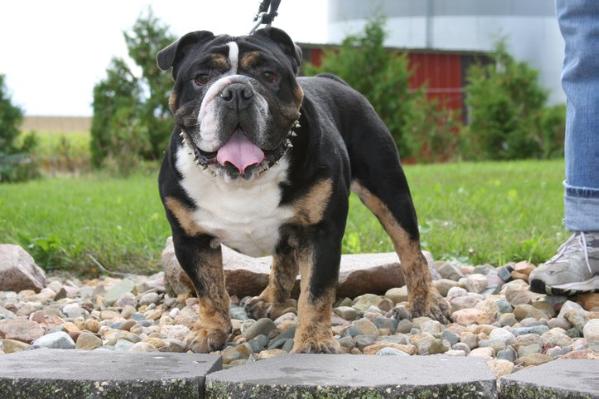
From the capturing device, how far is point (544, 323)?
3.53m

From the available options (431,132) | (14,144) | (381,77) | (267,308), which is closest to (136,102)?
(14,144)

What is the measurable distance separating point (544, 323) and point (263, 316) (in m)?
1.18

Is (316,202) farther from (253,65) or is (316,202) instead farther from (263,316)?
(263,316)

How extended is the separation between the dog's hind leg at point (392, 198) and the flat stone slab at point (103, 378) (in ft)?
4.16

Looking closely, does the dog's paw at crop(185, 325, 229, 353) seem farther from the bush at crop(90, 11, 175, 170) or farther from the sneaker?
the bush at crop(90, 11, 175, 170)

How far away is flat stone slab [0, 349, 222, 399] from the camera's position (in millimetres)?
2424

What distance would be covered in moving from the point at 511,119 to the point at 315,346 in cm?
1643

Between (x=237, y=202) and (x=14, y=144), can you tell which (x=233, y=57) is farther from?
(x=14, y=144)

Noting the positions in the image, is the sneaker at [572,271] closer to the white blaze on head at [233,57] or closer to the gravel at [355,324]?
the gravel at [355,324]

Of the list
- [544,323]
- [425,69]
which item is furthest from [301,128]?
[425,69]

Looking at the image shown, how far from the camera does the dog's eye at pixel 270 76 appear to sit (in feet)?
9.61

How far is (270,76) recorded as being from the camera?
2.93 metres

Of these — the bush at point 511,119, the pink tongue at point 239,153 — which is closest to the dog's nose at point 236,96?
the pink tongue at point 239,153

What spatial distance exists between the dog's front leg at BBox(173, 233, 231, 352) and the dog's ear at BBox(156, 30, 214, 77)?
2.00 ft
